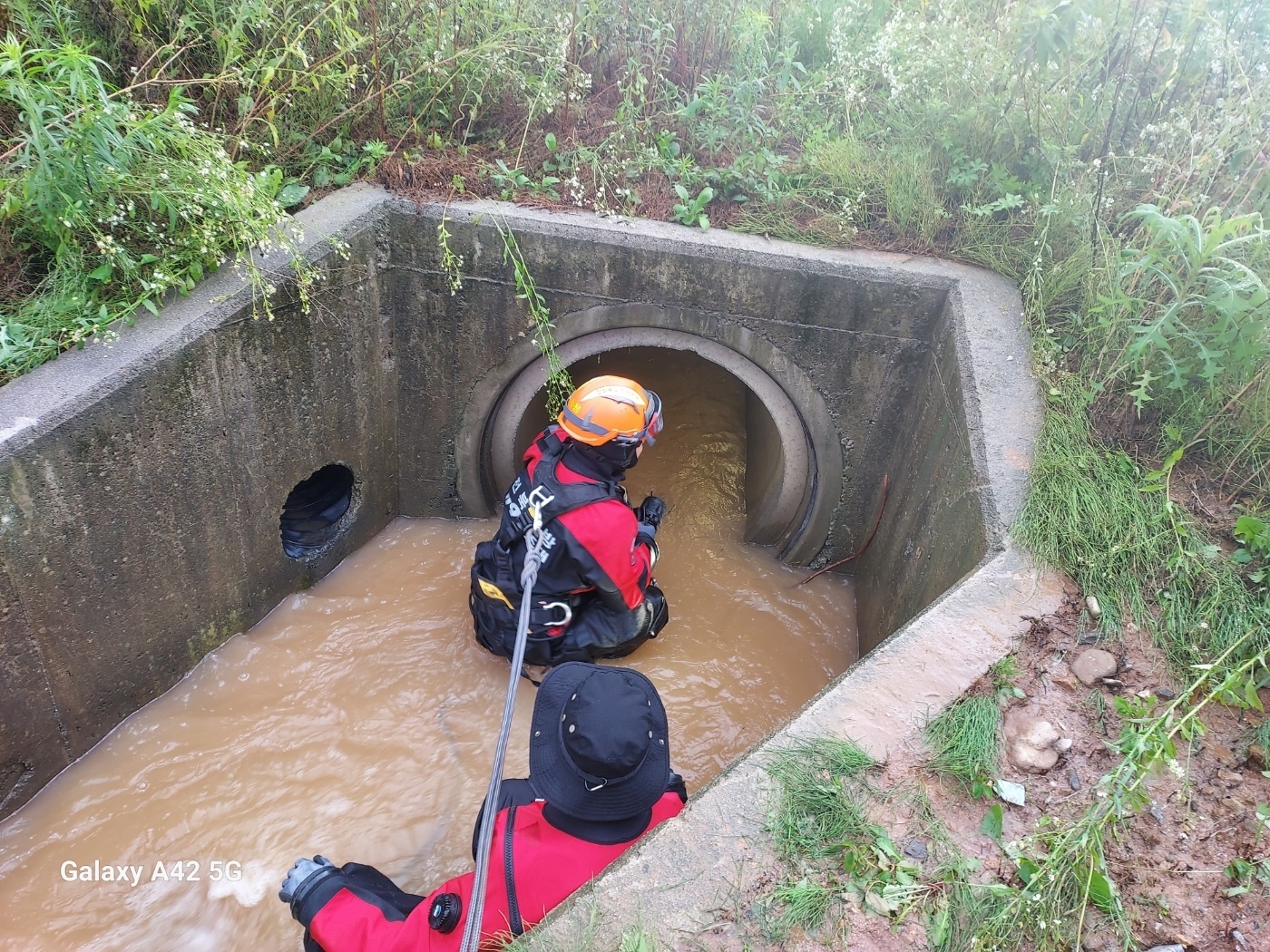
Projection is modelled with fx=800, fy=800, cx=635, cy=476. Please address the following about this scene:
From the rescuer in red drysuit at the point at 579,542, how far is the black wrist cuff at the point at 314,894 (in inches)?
55.0

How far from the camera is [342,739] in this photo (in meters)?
3.53

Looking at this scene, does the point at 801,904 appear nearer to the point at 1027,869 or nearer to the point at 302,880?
the point at 1027,869

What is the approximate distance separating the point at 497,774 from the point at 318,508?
293 centimetres

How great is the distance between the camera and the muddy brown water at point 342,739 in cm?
292

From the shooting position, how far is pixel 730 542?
4992 mm

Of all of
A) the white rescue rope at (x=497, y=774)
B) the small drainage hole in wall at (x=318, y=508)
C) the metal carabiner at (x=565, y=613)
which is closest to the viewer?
the white rescue rope at (x=497, y=774)

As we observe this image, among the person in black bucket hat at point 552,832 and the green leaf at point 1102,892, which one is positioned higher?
the green leaf at point 1102,892

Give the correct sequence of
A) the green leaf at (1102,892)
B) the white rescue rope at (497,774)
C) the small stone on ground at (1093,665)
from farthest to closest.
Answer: the small stone on ground at (1093,665)
the green leaf at (1102,892)
the white rescue rope at (497,774)

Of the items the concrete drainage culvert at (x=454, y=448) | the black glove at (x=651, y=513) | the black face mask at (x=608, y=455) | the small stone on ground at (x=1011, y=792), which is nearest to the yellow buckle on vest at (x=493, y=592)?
the concrete drainage culvert at (x=454, y=448)

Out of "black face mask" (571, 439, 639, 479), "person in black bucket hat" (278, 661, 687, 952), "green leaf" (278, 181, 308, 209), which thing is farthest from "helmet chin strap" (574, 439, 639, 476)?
"green leaf" (278, 181, 308, 209)

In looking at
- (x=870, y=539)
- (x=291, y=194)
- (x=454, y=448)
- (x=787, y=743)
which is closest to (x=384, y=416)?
(x=454, y=448)

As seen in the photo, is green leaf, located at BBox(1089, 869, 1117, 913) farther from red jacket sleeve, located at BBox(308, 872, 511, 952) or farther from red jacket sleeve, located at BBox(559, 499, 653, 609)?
red jacket sleeve, located at BBox(559, 499, 653, 609)

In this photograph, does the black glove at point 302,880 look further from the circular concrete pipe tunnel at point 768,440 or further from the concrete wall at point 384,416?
the circular concrete pipe tunnel at point 768,440

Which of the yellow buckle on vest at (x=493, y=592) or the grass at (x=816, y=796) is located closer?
the grass at (x=816, y=796)
